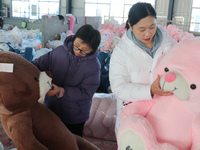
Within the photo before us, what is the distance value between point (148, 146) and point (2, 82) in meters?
0.70

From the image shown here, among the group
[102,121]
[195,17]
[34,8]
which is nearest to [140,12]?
[102,121]

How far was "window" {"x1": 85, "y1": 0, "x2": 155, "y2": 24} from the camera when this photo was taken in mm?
7789

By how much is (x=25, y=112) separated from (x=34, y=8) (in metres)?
8.33

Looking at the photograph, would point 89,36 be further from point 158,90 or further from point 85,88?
point 158,90

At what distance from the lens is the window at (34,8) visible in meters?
8.59

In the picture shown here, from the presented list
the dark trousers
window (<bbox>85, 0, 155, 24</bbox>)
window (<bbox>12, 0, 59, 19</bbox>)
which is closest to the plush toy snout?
the dark trousers

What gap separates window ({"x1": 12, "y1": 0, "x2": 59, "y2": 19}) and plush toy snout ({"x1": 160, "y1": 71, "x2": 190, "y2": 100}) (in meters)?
8.32

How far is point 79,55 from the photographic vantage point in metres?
1.31

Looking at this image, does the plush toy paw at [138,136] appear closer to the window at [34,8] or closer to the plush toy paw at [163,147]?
the plush toy paw at [163,147]

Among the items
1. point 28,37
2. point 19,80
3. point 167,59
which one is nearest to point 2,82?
point 19,80

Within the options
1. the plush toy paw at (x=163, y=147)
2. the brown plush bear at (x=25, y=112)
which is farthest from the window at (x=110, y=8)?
the plush toy paw at (x=163, y=147)

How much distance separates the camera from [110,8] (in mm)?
7992

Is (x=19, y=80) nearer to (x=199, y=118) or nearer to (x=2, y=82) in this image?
(x=2, y=82)

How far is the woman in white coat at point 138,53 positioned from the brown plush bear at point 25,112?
1.24 ft
